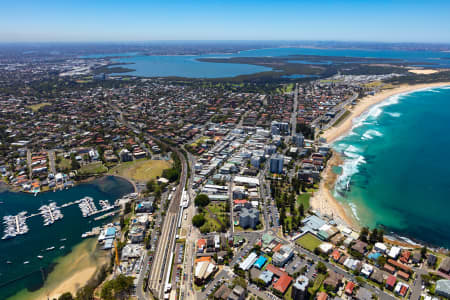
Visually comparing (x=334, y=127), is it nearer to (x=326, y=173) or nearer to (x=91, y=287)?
(x=326, y=173)

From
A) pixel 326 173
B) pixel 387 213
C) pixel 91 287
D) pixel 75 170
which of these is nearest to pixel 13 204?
pixel 75 170

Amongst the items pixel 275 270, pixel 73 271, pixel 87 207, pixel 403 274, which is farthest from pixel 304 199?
pixel 87 207

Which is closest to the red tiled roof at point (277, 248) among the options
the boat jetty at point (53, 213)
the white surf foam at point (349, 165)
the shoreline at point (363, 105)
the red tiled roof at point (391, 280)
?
the red tiled roof at point (391, 280)

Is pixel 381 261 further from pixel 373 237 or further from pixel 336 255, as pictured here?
pixel 336 255

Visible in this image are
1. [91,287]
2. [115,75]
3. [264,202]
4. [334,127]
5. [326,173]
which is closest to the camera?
[91,287]

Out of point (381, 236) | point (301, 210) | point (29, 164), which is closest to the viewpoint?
point (381, 236)

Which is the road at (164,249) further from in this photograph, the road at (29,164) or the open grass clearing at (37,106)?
the open grass clearing at (37,106)

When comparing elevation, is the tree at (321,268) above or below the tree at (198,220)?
below
